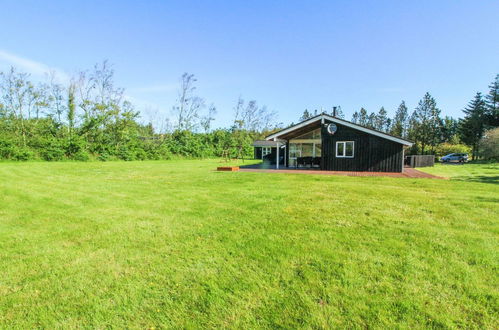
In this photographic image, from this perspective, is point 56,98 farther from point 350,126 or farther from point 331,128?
point 350,126

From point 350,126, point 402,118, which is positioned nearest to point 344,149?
point 350,126

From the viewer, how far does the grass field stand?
1.96m

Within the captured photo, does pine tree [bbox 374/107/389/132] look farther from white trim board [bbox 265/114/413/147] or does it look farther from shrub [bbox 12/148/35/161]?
shrub [bbox 12/148/35/161]

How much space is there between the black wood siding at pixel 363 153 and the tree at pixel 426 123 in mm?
39141

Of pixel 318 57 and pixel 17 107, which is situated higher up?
pixel 318 57

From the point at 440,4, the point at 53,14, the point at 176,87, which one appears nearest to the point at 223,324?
the point at 440,4

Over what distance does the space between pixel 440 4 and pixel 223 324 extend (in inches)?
564

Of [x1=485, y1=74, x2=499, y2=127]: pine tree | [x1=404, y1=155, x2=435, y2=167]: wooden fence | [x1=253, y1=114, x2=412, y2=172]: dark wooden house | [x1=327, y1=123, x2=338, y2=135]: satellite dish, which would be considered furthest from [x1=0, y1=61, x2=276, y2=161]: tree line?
[x1=485, y1=74, x2=499, y2=127]: pine tree

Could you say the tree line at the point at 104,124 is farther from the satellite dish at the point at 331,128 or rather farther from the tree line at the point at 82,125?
the satellite dish at the point at 331,128

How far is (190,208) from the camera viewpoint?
5191mm

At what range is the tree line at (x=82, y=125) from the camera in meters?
20.4

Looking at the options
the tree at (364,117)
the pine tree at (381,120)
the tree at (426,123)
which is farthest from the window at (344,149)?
the tree at (364,117)

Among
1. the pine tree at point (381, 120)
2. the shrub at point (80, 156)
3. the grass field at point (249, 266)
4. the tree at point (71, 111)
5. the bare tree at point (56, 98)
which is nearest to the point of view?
the grass field at point (249, 266)

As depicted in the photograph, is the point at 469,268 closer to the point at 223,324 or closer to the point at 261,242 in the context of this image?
the point at 261,242
